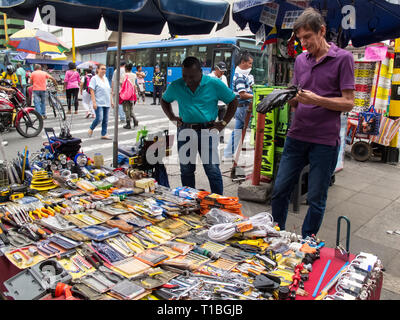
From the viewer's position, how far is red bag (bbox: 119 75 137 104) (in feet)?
34.0

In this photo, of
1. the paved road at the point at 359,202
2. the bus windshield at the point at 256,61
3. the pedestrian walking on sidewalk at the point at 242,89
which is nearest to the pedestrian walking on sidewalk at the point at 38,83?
the paved road at the point at 359,202

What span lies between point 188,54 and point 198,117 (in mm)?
15021

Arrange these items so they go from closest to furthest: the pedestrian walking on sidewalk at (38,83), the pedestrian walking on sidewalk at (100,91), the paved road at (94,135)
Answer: the paved road at (94,135) → the pedestrian walking on sidewalk at (100,91) → the pedestrian walking on sidewalk at (38,83)

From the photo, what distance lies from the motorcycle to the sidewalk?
500cm

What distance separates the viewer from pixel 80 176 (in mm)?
4668

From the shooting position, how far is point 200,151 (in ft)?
14.5

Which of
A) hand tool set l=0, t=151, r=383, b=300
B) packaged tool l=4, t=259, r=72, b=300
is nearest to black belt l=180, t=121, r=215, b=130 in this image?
hand tool set l=0, t=151, r=383, b=300

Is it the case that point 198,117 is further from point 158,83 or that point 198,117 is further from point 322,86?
point 158,83

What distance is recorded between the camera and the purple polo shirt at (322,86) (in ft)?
9.39

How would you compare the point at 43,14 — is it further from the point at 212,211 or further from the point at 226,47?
the point at 226,47

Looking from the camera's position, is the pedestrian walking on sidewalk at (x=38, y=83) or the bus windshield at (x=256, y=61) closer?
the pedestrian walking on sidewalk at (x=38, y=83)

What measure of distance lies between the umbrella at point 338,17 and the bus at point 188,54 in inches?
265

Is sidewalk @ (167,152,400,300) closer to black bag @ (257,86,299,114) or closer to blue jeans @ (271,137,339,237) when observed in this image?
blue jeans @ (271,137,339,237)

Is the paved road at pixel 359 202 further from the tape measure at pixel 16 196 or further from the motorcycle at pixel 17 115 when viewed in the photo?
the tape measure at pixel 16 196
